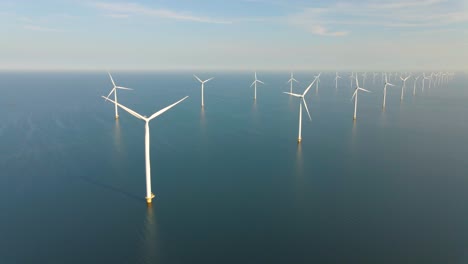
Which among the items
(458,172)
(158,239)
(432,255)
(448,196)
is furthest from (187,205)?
(458,172)

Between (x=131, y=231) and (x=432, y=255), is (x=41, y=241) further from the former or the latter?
(x=432, y=255)

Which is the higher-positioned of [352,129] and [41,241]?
[352,129]

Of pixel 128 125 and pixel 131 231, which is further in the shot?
pixel 128 125

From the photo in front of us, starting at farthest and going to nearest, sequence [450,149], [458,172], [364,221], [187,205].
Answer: [450,149] < [458,172] < [187,205] < [364,221]

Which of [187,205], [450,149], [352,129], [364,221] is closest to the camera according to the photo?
[364,221]

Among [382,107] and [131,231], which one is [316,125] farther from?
[131,231]

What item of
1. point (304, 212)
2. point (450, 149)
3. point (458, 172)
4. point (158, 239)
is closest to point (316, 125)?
point (450, 149)
